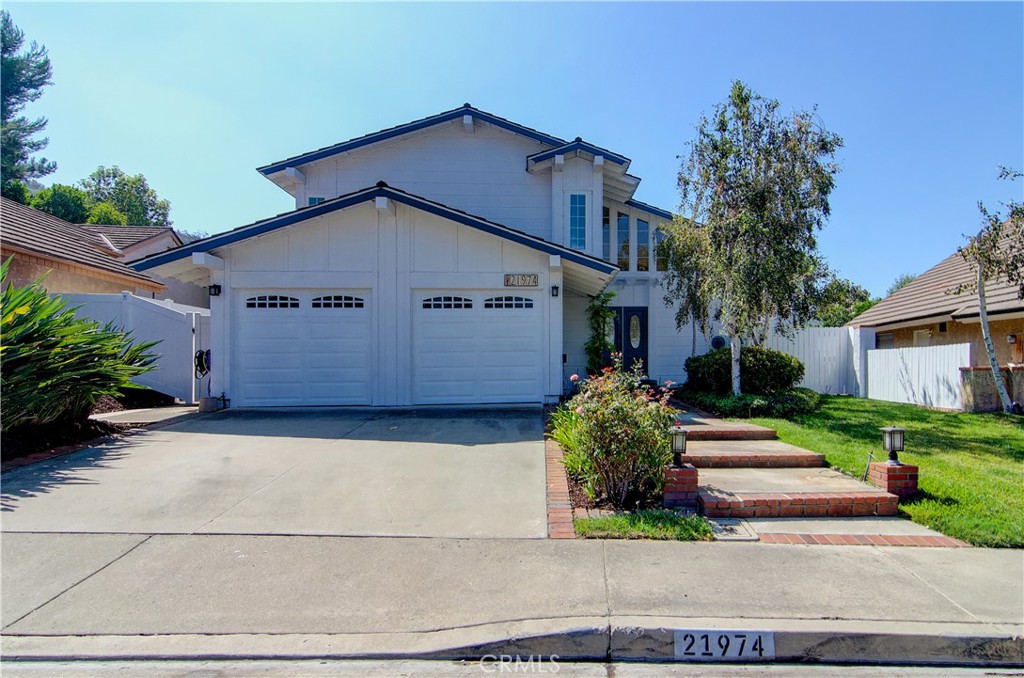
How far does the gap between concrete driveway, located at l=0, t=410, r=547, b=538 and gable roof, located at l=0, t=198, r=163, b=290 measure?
281 inches

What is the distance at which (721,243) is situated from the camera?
10.4 metres

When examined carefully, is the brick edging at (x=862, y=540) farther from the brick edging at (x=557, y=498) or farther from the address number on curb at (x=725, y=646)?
the brick edging at (x=557, y=498)

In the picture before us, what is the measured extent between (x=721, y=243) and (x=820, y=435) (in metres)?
4.14

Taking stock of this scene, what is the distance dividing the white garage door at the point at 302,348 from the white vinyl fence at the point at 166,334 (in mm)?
1892

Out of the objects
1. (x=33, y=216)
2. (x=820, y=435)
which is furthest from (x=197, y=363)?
(x=820, y=435)

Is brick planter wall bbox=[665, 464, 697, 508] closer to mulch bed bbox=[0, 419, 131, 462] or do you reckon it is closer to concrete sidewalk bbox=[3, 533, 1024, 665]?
concrete sidewalk bbox=[3, 533, 1024, 665]

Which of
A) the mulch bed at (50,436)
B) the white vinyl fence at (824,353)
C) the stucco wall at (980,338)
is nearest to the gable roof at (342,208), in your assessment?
the mulch bed at (50,436)

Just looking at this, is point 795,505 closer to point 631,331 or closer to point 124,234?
point 631,331

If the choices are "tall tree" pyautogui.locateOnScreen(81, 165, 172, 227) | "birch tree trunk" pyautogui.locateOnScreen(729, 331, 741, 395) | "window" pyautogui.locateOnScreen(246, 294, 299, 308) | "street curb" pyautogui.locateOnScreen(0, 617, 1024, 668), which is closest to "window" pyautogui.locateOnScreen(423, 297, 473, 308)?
"window" pyautogui.locateOnScreen(246, 294, 299, 308)

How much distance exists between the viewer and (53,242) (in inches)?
537

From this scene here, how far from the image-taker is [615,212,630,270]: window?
1498 cm

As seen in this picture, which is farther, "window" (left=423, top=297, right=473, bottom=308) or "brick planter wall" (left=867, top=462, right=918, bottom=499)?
"window" (left=423, top=297, right=473, bottom=308)

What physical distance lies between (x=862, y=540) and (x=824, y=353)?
1224 centimetres

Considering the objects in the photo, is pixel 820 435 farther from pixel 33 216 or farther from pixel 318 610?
pixel 33 216
